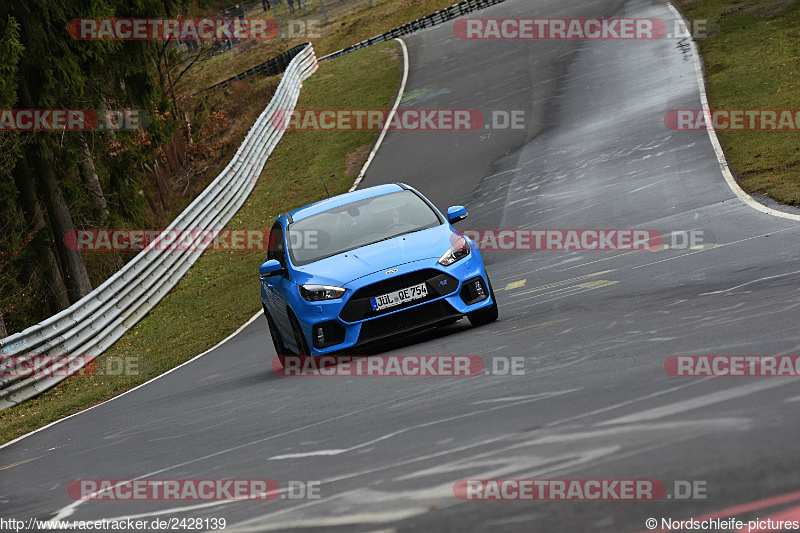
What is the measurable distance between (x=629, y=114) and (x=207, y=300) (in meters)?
12.2

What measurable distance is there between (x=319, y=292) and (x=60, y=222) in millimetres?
17647

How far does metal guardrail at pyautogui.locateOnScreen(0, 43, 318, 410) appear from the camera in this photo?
16359mm

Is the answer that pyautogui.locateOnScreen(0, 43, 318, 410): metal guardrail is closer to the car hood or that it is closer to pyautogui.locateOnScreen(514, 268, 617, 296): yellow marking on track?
the car hood

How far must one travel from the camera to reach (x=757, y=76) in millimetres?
26719

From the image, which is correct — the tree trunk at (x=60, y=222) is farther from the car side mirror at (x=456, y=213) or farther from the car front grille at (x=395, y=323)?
the car front grille at (x=395, y=323)

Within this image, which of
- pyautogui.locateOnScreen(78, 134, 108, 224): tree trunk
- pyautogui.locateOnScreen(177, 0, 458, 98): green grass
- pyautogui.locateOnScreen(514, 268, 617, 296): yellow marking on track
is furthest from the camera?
pyautogui.locateOnScreen(177, 0, 458, 98): green grass

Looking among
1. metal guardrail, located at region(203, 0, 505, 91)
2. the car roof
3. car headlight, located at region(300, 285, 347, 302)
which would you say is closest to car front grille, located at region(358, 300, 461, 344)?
car headlight, located at region(300, 285, 347, 302)

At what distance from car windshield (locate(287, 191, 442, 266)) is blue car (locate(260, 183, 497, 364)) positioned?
0.01 m

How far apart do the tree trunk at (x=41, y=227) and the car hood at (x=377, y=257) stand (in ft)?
55.4

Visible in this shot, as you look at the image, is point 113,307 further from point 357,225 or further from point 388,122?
point 388,122

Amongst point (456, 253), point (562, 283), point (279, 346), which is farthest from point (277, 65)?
point (456, 253)

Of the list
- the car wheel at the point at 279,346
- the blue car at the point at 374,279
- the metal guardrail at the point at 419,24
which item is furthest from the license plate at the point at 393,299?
the metal guardrail at the point at 419,24

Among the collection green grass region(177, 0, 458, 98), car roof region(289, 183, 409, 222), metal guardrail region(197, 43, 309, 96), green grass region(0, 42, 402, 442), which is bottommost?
green grass region(0, 42, 402, 442)

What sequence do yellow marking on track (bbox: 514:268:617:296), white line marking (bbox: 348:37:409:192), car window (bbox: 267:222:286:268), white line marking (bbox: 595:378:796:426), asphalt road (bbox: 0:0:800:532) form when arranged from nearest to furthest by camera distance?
1. asphalt road (bbox: 0:0:800:532)
2. white line marking (bbox: 595:378:796:426)
3. car window (bbox: 267:222:286:268)
4. yellow marking on track (bbox: 514:268:617:296)
5. white line marking (bbox: 348:37:409:192)
